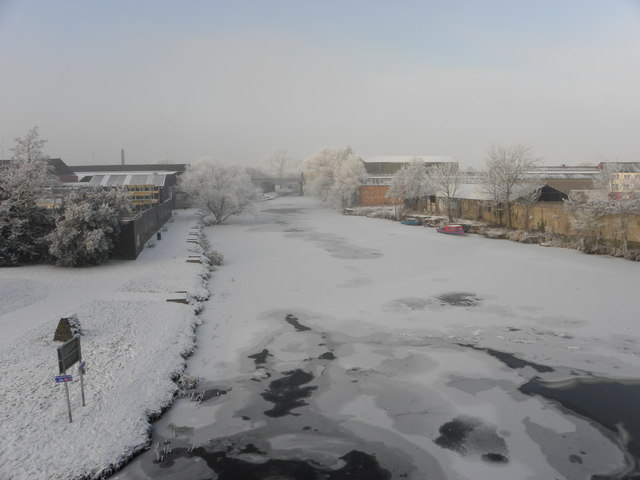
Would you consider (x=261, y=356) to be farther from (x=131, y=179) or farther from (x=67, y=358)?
(x=131, y=179)

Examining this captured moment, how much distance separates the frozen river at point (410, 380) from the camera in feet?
24.2

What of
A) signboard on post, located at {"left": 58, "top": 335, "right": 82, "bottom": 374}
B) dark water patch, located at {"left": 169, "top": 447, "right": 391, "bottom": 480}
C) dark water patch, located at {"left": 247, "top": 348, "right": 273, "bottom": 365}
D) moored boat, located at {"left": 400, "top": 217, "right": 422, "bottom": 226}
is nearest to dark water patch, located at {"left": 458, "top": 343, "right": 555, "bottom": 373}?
dark water patch, located at {"left": 169, "top": 447, "right": 391, "bottom": 480}

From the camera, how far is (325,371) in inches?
421

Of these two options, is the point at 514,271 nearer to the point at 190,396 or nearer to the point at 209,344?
the point at 209,344

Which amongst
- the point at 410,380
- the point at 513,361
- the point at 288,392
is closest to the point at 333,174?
the point at 513,361

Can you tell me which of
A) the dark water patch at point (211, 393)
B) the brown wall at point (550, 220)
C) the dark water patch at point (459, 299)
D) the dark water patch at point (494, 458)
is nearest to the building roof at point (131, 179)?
the brown wall at point (550, 220)

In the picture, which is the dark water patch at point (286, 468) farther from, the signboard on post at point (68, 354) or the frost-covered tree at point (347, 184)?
the frost-covered tree at point (347, 184)

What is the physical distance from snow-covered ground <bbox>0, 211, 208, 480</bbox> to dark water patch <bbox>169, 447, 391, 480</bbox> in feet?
4.56

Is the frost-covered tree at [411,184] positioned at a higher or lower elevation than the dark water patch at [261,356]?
higher

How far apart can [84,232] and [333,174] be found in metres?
47.0

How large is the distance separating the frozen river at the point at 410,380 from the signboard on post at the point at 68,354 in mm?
A: 1973

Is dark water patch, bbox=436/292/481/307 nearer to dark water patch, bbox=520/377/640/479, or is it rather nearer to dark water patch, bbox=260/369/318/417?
dark water patch, bbox=520/377/640/479

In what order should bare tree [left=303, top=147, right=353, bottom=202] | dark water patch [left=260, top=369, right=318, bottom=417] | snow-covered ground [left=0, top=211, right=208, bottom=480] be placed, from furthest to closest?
bare tree [left=303, top=147, right=353, bottom=202]
dark water patch [left=260, top=369, right=318, bottom=417]
snow-covered ground [left=0, top=211, right=208, bottom=480]

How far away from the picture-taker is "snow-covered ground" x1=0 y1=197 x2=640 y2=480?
289 inches
